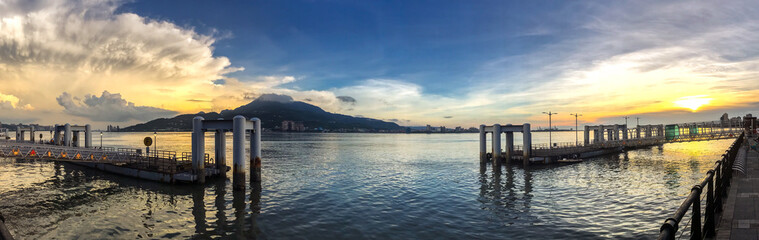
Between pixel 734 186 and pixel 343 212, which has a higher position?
pixel 734 186

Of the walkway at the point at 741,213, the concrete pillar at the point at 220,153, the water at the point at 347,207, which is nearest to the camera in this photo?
the walkway at the point at 741,213

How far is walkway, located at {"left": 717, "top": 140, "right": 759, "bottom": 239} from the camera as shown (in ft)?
28.3

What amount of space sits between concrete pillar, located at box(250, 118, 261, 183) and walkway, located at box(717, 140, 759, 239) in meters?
32.3

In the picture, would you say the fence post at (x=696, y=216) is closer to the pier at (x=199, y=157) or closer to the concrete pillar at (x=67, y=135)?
the pier at (x=199, y=157)

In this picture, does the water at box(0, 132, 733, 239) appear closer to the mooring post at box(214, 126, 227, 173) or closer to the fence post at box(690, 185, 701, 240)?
the mooring post at box(214, 126, 227, 173)

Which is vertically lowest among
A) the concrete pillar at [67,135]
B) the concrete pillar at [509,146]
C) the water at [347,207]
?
the water at [347,207]

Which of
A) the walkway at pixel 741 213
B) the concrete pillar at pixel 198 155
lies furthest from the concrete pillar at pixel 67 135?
the walkway at pixel 741 213

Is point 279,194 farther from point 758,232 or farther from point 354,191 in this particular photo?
point 758,232

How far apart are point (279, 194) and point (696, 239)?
94.6 feet

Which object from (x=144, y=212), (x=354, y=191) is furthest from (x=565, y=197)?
(x=144, y=212)

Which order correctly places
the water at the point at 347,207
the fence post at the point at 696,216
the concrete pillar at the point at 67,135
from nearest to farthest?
the fence post at the point at 696,216
the water at the point at 347,207
the concrete pillar at the point at 67,135

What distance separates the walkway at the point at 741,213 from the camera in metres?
8.64

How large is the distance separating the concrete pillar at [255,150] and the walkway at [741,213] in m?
32.3

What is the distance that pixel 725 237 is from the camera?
834 centimetres
